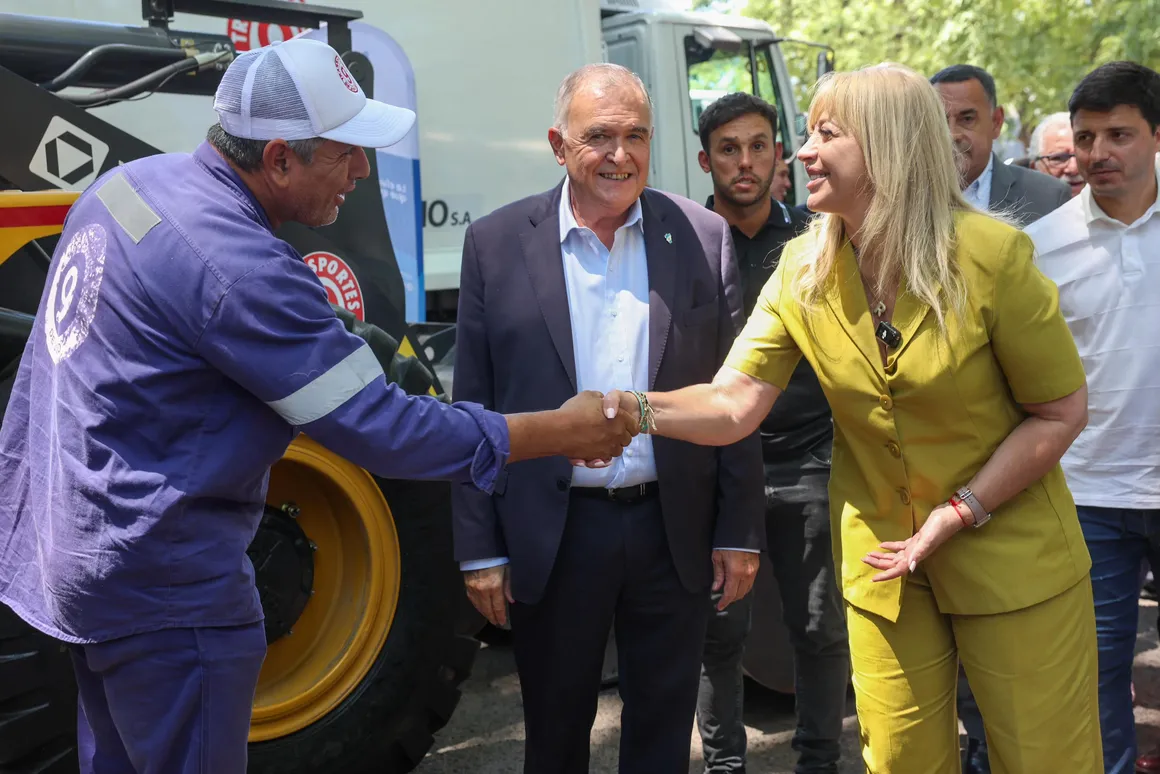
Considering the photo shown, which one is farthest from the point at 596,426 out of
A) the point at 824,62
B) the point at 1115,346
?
the point at 824,62

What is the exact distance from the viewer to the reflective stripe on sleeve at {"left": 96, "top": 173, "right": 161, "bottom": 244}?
2.19 metres

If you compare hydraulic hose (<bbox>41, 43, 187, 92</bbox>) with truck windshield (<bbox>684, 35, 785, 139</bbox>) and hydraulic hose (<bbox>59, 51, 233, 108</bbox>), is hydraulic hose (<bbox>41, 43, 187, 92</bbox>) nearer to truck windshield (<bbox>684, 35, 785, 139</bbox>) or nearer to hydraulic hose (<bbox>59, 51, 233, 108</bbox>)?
hydraulic hose (<bbox>59, 51, 233, 108</bbox>)

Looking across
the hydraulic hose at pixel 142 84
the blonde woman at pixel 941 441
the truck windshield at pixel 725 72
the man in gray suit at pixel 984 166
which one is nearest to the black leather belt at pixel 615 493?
the blonde woman at pixel 941 441

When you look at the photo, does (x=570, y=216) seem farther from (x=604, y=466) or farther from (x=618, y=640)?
(x=618, y=640)

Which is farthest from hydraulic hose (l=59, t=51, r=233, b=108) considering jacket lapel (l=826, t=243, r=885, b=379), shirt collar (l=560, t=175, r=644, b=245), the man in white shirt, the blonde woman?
the man in white shirt

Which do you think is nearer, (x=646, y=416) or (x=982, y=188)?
(x=646, y=416)

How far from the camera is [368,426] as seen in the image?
7.61 feet

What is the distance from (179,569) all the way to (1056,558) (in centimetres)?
176

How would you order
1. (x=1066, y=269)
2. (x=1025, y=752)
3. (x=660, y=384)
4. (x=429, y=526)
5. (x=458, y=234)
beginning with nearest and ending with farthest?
(x=1025, y=752) → (x=660, y=384) → (x=1066, y=269) → (x=429, y=526) → (x=458, y=234)

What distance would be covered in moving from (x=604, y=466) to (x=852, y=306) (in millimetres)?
729

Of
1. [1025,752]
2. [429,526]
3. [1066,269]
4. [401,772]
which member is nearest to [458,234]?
[429,526]

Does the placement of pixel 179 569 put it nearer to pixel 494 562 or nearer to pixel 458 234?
pixel 494 562

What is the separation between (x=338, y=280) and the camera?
422cm

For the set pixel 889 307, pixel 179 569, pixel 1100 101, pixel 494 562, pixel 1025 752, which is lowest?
pixel 1025 752
